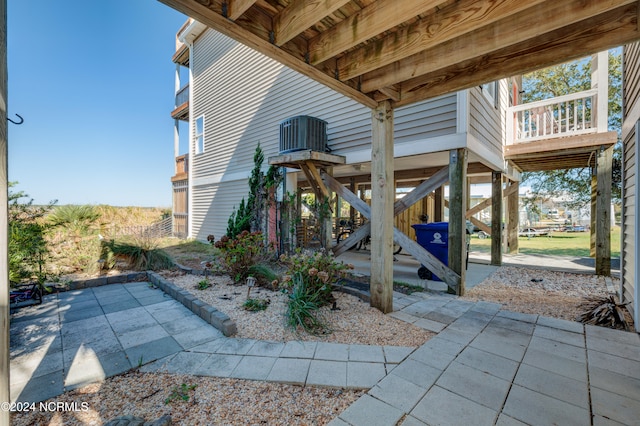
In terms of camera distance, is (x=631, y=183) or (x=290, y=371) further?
(x=631, y=183)

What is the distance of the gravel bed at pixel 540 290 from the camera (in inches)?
136

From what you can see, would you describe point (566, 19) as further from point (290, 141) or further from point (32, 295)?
point (32, 295)

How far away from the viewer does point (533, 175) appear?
1309cm

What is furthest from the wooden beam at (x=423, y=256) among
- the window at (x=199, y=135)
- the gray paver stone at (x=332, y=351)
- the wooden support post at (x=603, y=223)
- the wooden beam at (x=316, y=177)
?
the window at (x=199, y=135)

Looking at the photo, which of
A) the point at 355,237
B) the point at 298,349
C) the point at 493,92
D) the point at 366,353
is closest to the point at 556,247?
the point at 493,92

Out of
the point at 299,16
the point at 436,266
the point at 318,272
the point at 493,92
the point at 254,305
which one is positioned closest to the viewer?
the point at 299,16

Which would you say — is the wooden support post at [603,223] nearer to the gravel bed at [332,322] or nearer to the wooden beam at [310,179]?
the gravel bed at [332,322]

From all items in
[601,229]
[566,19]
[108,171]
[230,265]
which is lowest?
[230,265]

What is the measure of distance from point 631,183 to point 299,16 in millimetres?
4130

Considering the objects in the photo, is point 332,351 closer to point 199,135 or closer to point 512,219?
point 512,219

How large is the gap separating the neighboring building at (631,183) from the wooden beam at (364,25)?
294 centimetres

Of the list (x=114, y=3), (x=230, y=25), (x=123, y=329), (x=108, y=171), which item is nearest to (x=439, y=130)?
(x=230, y=25)

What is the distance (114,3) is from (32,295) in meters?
6.59

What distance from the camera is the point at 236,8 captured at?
5.83ft
